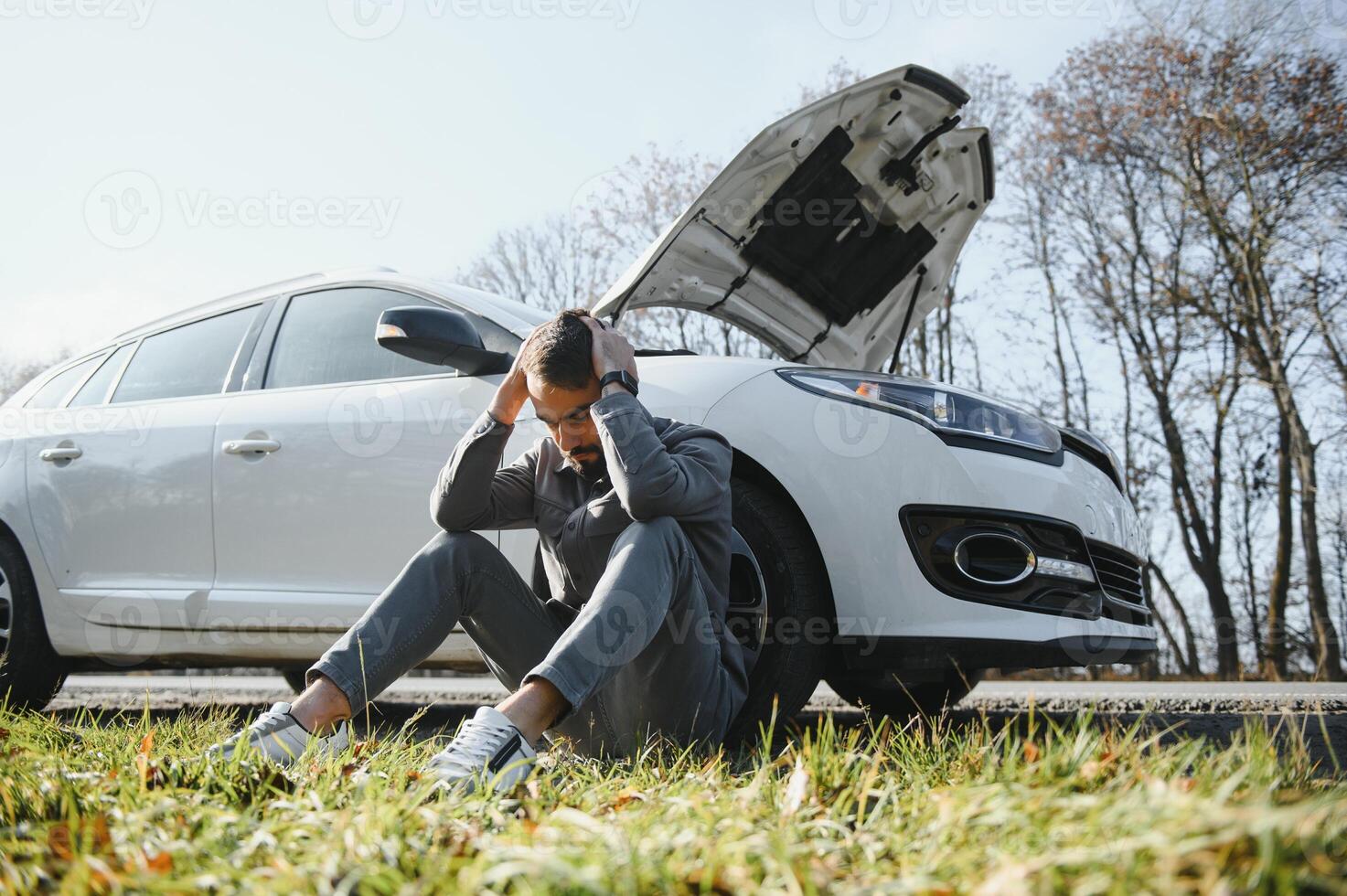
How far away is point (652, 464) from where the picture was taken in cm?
233

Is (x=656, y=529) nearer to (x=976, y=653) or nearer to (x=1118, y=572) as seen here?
(x=976, y=653)

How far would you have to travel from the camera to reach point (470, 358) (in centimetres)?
337

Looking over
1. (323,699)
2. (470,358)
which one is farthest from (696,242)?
(323,699)

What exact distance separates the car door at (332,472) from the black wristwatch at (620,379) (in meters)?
0.88

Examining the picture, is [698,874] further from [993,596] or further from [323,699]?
[993,596]

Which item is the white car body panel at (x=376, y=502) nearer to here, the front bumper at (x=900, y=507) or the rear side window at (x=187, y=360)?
the front bumper at (x=900, y=507)

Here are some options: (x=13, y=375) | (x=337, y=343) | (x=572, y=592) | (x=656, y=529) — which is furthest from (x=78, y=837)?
(x=13, y=375)

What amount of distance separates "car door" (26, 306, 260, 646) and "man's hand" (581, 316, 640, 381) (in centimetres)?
189

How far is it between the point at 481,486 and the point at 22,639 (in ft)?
8.76

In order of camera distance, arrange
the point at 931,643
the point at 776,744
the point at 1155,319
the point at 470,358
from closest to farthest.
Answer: the point at 931,643
the point at 776,744
the point at 470,358
the point at 1155,319

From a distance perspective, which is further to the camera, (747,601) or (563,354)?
(747,601)

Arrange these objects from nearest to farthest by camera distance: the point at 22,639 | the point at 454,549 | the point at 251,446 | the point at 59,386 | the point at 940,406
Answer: the point at 454,549
the point at 940,406
the point at 251,446
the point at 22,639
the point at 59,386

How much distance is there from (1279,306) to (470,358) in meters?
13.0

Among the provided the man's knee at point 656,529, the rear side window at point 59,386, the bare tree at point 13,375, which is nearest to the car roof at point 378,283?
the rear side window at point 59,386
